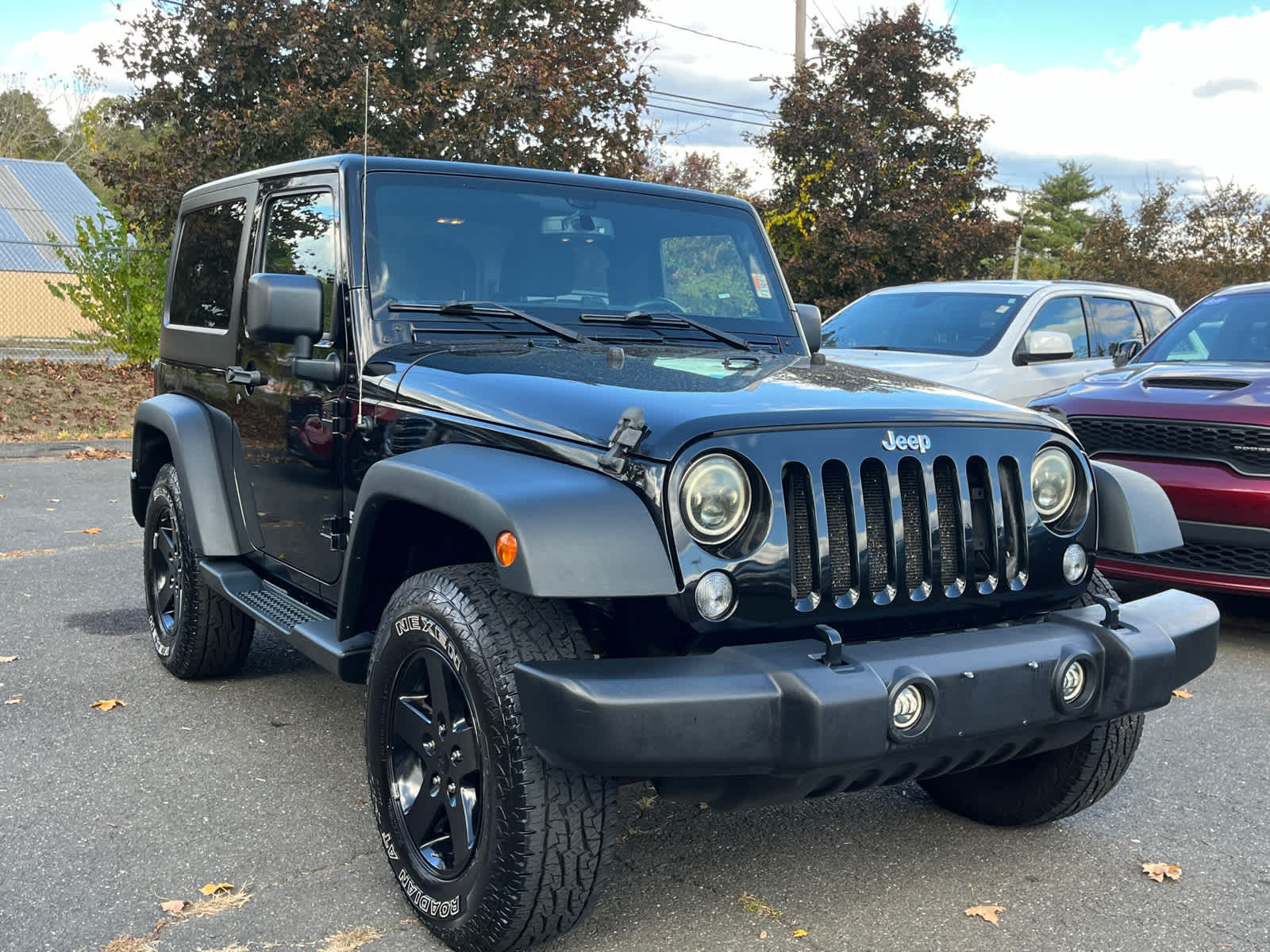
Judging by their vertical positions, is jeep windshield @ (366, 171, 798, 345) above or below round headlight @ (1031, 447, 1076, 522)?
above

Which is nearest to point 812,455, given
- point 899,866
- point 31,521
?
point 899,866

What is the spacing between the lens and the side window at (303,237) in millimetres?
3791

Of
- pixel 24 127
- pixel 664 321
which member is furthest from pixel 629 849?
pixel 24 127

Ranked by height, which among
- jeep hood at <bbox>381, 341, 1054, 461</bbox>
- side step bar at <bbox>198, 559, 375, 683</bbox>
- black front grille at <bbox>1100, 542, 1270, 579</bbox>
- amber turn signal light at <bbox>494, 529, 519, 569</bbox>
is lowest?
side step bar at <bbox>198, 559, 375, 683</bbox>

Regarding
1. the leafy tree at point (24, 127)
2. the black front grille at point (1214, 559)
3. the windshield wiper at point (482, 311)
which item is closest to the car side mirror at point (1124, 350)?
the black front grille at point (1214, 559)

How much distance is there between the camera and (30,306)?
3469 centimetres

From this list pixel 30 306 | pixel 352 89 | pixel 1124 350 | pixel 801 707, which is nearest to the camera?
pixel 801 707

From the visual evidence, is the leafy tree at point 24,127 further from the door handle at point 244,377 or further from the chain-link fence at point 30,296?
the door handle at point 244,377

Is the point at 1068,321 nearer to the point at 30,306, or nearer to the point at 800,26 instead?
the point at 800,26

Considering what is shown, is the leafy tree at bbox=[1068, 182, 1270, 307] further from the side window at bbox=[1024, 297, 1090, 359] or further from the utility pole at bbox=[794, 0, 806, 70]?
the side window at bbox=[1024, 297, 1090, 359]

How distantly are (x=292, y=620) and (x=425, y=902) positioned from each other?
123 centimetres

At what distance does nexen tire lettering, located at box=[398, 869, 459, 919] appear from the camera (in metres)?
2.78

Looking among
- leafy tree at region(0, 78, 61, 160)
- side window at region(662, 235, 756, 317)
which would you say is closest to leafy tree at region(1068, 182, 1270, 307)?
side window at region(662, 235, 756, 317)

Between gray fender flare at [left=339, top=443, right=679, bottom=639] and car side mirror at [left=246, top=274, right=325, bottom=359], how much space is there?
927mm
